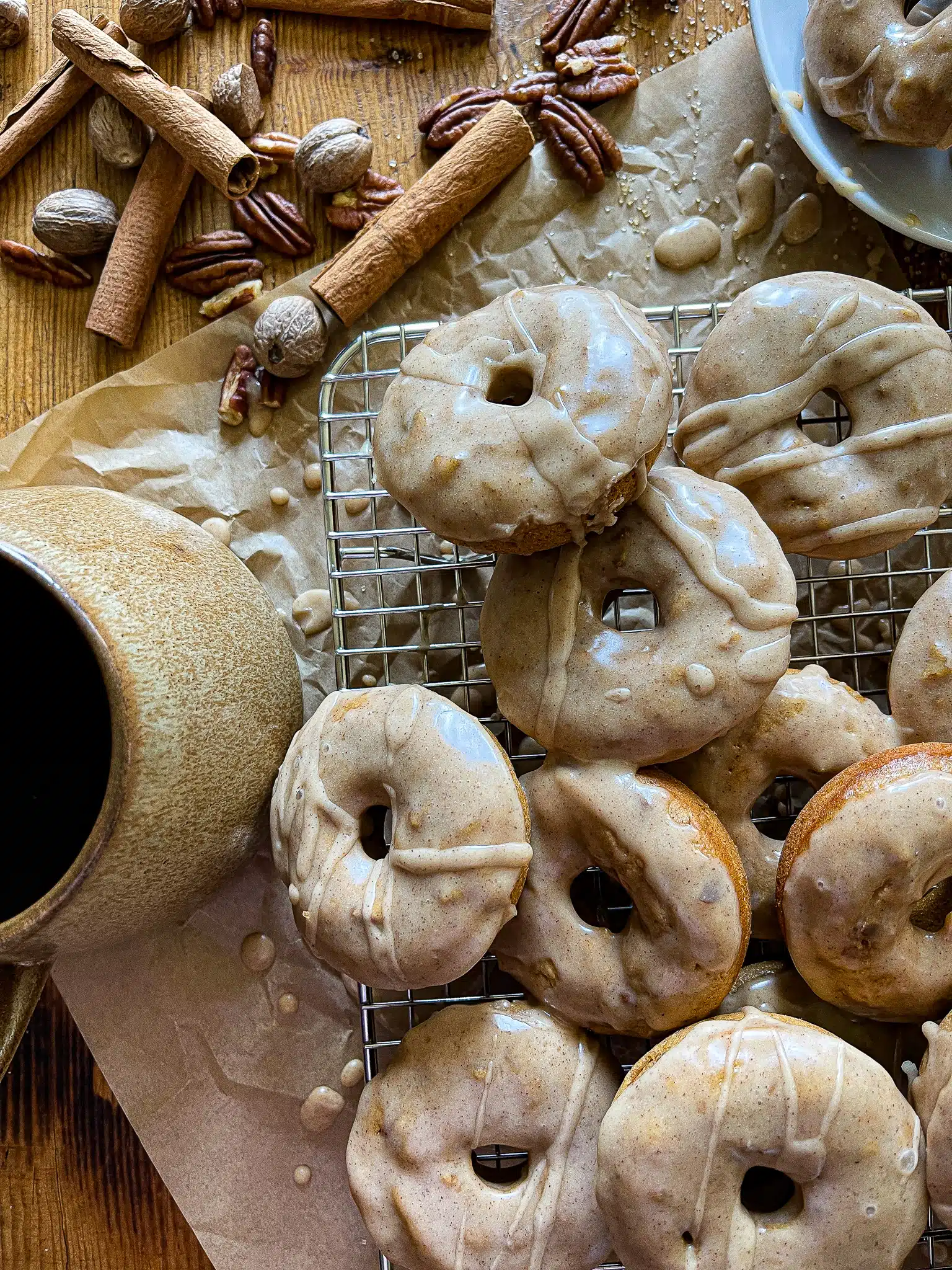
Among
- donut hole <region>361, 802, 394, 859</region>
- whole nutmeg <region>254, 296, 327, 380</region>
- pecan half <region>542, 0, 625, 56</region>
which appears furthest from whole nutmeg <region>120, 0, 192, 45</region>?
donut hole <region>361, 802, 394, 859</region>

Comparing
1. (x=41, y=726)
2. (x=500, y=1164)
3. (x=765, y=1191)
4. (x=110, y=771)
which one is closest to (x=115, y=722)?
(x=110, y=771)

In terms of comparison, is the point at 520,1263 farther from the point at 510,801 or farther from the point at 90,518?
the point at 90,518

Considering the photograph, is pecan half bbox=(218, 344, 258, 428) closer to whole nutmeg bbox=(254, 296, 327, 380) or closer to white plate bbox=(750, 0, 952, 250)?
whole nutmeg bbox=(254, 296, 327, 380)

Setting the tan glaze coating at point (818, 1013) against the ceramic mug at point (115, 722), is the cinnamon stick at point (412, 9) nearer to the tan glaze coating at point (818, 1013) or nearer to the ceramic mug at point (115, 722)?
the ceramic mug at point (115, 722)

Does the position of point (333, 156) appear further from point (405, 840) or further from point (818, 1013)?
point (818, 1013)

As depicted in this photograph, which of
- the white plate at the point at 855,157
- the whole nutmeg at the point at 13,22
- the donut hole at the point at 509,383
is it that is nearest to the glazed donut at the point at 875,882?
the donut hole at the point at 509,383

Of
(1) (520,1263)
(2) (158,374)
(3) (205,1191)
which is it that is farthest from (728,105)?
(3) (205,1191)
